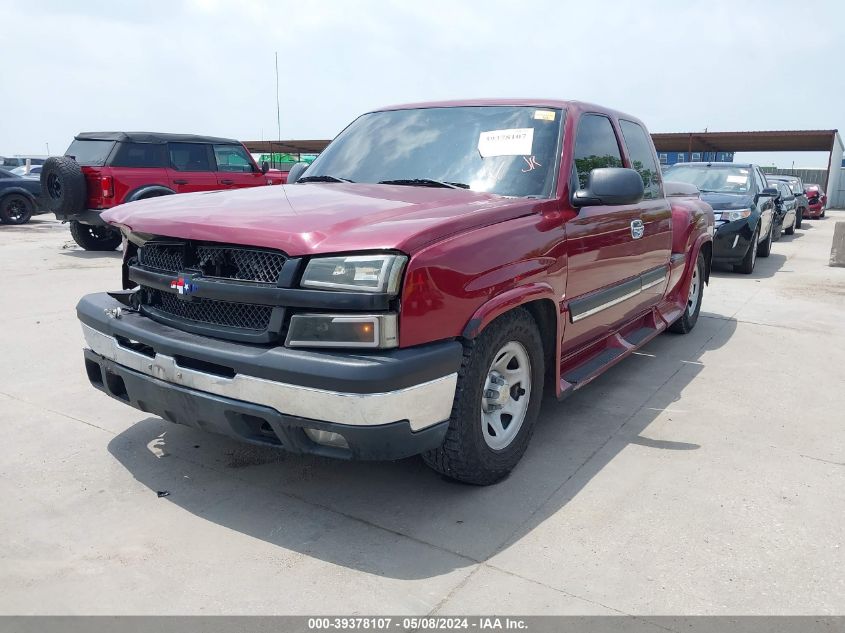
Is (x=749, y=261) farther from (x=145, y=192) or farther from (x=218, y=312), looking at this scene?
(x=218, y=312)

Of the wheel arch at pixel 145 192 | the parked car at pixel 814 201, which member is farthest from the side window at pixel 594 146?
the parked car at pixel 814 201

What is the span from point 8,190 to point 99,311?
16.0 meters

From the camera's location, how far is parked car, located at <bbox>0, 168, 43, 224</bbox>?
663 inches

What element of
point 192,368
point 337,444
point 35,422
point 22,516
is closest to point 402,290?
point 337,444

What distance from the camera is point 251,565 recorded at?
2.74m

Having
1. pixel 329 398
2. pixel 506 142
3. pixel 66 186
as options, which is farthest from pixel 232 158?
pixel 329 398

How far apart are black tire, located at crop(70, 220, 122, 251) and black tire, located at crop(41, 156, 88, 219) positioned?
2.62 ft

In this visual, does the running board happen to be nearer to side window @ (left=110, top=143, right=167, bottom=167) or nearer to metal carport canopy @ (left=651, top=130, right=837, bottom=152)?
side window @ (left=110, top=143, right=167, bottom=167)

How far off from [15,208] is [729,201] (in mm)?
15727

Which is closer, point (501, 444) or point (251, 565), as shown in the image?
point (251, 565)

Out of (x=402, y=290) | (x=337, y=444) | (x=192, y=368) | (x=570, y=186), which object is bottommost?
(x=337, y=444)

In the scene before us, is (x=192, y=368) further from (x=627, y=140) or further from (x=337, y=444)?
(x=627, y=140)

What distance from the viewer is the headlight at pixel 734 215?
10305 millimetres
